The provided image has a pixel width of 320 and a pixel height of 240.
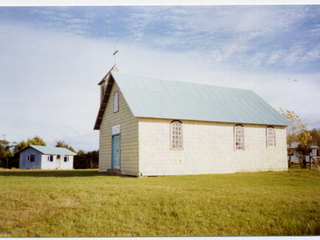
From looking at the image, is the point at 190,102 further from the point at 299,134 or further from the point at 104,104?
the point at 299,134

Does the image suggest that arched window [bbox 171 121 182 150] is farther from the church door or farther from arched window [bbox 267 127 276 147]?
arched window [bbox 267 127 276 147]

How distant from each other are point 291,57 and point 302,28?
142 cm

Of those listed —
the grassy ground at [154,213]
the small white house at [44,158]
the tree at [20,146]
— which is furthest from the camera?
the tree at [20,146]

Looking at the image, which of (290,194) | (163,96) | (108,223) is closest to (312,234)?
(290,194)

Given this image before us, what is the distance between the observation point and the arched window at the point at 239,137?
2056 cm

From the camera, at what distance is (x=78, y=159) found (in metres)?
44.3

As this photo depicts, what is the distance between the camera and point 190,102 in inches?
797

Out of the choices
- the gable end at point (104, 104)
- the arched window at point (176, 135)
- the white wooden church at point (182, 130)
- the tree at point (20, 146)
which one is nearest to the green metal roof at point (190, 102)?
the white wooden church at point (182, 130)

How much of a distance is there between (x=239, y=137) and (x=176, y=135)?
5125 mm

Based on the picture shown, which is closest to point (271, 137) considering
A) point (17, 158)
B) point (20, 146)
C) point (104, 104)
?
point (104, 104)

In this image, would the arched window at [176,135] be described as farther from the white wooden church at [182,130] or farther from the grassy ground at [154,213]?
the grassy ground at [154,213]

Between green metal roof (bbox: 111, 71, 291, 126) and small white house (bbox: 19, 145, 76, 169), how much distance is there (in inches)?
1006

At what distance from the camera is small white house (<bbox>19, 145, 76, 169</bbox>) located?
4050 cm

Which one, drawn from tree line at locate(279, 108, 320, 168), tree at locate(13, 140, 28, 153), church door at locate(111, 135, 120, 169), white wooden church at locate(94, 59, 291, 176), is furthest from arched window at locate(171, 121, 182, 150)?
tree at locate(13, 140, 28, 153)
